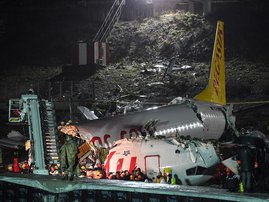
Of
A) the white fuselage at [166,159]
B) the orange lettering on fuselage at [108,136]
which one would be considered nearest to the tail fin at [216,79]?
the orange lettering on fuselage at [108,136]

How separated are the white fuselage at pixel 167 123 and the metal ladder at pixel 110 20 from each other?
99.4ft

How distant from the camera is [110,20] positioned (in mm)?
58438

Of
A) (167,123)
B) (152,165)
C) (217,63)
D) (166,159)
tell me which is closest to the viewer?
(152,165)

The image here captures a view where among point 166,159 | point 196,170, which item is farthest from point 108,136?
point 196,170

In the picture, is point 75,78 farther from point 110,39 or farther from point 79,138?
point 79,138

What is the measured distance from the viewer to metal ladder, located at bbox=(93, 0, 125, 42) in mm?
54906

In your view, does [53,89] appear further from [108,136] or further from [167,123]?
[108,136]

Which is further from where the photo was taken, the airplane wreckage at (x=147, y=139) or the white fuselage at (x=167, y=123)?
the white fuselage at (x=167, y=123)

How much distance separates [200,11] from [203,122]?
33.8m

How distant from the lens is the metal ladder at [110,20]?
5491cm

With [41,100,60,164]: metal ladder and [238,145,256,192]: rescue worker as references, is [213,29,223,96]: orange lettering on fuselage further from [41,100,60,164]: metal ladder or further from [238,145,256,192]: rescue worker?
[238,145,256,192]: rescue worker

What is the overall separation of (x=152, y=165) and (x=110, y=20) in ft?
137

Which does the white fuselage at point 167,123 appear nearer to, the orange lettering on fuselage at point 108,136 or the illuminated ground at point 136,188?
the orange lettering on fuselage at point 108,136

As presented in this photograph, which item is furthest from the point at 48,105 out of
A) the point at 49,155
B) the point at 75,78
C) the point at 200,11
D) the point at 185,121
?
the point at 200,11
